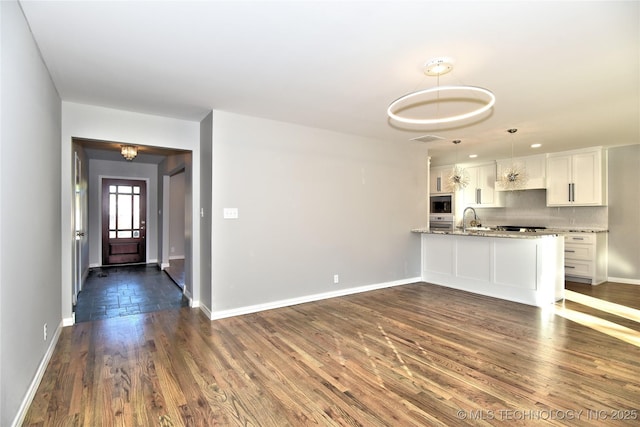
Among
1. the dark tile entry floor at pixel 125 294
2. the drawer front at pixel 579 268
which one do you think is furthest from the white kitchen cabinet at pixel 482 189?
the dark tile entry floor at pixel 125 294

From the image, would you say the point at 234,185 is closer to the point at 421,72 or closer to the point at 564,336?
the point at 421,72

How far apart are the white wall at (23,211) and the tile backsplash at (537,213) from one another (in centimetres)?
796

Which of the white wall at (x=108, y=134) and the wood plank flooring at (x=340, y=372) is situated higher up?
the white wall at (x=108, y=134)

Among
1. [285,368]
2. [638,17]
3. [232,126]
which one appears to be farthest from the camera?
[232,126]

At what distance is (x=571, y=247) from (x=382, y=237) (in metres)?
3.56

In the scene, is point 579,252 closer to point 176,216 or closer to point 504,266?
point 504,266

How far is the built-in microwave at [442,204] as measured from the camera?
8.07 meters

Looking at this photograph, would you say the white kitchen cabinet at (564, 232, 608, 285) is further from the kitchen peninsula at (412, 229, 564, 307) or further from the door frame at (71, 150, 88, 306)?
the door frame at (71, 150, 88, 306)

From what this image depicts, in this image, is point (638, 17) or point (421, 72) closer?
point (638, 17)

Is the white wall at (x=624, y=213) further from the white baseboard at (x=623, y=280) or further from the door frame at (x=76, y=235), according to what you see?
the door frame at (x=76, y=235)

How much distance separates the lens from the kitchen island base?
447 centimetres

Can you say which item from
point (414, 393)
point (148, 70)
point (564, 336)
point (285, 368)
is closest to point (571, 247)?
point (564, 336)

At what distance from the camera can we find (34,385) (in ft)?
7.61

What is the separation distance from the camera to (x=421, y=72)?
2.85 meters
